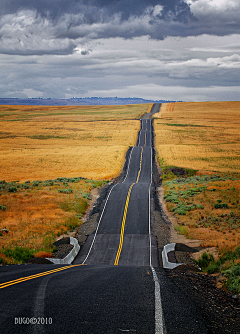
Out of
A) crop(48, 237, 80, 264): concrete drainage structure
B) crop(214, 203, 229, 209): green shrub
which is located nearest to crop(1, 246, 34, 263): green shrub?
crop(48, 237, 80, 264): concrete drainage structure

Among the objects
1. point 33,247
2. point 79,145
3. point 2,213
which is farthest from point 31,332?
point 79,145

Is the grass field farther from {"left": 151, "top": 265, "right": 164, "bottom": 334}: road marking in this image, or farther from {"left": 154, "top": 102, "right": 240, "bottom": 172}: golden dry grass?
{"left": 154, "top": 102, "right": 240, "bottom": 172}: golden dry grass

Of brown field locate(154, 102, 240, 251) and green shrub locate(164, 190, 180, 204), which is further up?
brown field locate(154, 102, 240, 251)

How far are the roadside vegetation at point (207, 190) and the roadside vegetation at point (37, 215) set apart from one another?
10.5 metres

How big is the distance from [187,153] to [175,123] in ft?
172

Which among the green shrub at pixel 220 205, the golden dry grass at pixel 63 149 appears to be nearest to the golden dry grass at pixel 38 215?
the golden dry grass at pixel 63 149

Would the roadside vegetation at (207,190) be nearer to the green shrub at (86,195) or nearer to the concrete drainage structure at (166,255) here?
the concrete drainage structure at (166,255)

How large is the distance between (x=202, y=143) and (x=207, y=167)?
1134 inches

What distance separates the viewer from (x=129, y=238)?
850 inches

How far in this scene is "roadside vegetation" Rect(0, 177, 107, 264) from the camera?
1817cm

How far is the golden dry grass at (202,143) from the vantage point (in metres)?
55.7

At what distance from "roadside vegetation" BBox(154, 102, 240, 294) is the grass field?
10.3 m

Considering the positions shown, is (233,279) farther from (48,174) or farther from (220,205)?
(48,174)

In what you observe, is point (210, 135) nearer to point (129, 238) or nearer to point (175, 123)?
point (175, 123)
